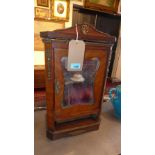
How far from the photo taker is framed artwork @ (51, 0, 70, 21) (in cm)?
225

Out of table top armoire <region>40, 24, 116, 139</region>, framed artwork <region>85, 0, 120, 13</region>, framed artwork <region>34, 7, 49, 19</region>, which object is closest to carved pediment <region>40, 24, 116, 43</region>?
table top armoire <region>40, 24, 116, 139</region>

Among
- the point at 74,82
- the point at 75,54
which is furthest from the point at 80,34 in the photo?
the point at 74,82

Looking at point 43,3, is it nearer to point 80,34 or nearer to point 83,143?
point 80,34

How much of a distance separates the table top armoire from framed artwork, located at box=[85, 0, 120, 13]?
1.95 meters

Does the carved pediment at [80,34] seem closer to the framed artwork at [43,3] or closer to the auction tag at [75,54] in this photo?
the auction tag at [75,54]

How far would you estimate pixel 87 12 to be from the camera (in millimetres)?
2502

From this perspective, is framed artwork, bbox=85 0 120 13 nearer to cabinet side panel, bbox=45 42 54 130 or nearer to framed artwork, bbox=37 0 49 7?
framed artwork, bbox=37 0 49 7

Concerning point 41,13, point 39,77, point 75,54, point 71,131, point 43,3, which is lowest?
point 39,77

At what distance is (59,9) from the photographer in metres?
2.28

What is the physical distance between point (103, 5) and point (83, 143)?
2.40 meters
